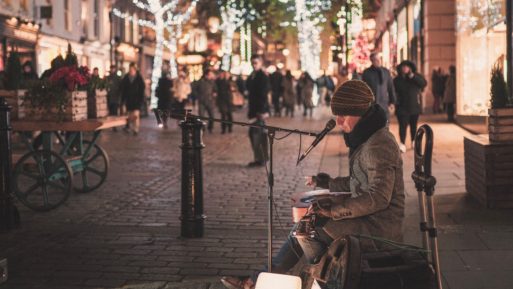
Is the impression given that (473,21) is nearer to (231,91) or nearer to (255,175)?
(231,91)

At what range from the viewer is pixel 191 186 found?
25.1 ft

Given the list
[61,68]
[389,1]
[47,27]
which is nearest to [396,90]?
[61,68]

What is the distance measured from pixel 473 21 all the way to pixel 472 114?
7.83ft

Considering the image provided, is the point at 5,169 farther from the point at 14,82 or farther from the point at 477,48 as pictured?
the point at 477,48

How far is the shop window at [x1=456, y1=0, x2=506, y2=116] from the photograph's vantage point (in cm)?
1909

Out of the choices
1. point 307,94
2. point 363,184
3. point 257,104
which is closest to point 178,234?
point 363,184

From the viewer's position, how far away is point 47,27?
3447 centimetres

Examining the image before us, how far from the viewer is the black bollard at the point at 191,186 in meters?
7.65

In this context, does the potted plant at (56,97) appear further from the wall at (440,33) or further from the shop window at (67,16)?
the shop window at (67,16)

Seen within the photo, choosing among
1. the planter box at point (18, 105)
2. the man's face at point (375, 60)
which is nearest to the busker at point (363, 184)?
the planter box at point (18, 105)

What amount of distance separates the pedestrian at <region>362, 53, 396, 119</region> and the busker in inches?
401

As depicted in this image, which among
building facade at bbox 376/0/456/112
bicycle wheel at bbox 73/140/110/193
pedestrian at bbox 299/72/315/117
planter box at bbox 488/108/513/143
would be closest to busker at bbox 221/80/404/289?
planter box at bbox 488/108/513/143

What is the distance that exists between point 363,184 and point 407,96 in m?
11.5

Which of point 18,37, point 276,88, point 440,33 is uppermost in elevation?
point 18,37
